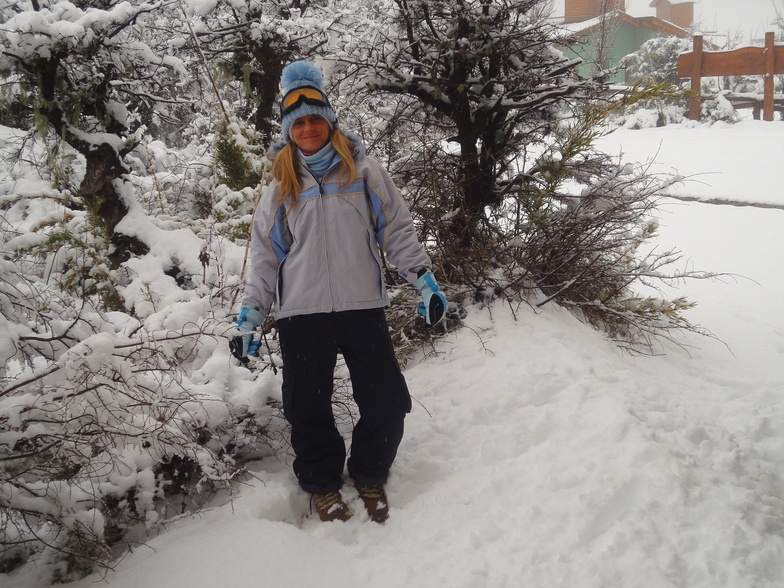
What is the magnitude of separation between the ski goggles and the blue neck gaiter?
0.20 m

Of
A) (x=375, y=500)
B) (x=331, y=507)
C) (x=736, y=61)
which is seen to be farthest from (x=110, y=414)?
(x=736, y=61)

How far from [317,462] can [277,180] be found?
1399mm

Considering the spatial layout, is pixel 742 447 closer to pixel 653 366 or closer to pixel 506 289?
pixel 653 366

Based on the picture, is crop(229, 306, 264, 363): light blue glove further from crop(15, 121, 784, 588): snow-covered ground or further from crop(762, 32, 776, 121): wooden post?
crop(762, 32, 776, 121): wooden post

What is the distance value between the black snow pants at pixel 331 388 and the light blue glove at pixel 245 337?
5.3 inches

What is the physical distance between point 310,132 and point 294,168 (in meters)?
0.18

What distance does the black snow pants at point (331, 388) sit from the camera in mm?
2340

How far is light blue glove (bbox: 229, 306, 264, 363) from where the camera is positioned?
227 cm

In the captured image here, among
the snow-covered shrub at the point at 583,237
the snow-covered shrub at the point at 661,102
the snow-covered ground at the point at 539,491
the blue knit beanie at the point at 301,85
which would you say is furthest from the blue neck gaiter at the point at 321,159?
the snow-covered shrub at the point at 661,102

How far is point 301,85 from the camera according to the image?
7.56 ft

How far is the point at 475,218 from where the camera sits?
396cm

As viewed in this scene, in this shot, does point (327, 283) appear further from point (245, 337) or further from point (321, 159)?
point (321, 159)

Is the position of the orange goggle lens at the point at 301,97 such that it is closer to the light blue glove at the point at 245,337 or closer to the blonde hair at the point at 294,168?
the blonde hair at the point at 294,168

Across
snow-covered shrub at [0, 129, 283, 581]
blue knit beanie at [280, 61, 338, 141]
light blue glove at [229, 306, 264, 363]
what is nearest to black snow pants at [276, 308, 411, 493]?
light blue glove at [229, 306, 264, 363]
